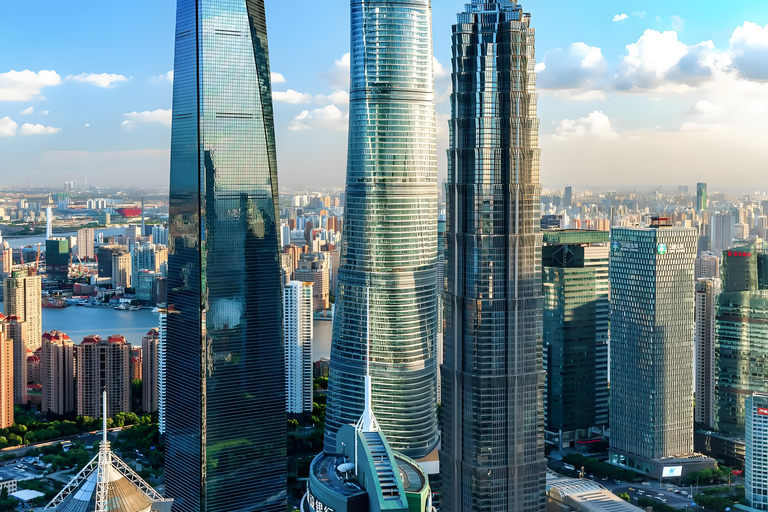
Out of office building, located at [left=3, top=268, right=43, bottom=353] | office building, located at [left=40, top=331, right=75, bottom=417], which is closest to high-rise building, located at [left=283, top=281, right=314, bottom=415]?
office building, located at [left=40, top=331, right=75, bottom=417]

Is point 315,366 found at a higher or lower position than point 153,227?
lower

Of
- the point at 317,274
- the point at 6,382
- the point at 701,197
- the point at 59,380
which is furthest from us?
the point at 317,274

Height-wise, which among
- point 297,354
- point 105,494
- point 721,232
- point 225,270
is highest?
point 721,232

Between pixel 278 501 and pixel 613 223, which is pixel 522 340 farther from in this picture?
pixel 613 223

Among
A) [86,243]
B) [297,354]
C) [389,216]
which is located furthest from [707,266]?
[86,243]

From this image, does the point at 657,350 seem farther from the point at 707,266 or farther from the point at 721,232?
the point at 707,266

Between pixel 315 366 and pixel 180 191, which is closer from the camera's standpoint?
pixel 180 191

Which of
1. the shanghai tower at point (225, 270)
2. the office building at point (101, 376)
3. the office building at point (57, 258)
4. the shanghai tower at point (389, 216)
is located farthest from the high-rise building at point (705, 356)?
the office building at point (57, 258)

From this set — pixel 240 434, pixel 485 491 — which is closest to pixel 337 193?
pixel 240 434
